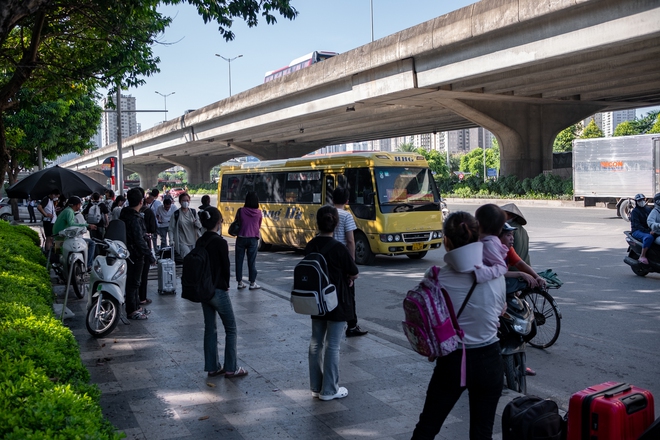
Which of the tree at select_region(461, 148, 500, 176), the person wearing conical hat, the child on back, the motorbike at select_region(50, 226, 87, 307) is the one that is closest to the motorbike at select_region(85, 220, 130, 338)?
the motorbike at select_region(50, 226, 87, 307)

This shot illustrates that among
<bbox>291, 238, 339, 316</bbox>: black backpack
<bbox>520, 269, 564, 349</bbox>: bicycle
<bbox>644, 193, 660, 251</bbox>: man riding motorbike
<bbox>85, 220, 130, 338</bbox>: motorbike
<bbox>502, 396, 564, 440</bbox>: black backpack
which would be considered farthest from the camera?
<bbox>644, 193, 660, 251</bbox>: man riding motorbike

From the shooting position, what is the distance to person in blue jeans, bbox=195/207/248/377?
Answer: 5.84 metres

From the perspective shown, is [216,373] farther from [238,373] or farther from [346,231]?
[346,231]

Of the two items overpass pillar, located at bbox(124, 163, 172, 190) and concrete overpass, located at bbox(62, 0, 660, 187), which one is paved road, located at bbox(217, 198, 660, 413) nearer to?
concrete overpass, located at bbox(62, 0, 660, 187)

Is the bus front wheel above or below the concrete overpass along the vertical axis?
below

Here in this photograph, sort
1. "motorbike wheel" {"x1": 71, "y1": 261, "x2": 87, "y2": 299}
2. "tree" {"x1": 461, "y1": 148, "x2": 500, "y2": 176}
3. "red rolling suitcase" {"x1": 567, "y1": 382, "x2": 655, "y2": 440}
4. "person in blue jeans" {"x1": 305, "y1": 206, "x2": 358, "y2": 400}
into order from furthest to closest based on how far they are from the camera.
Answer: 1. "tree" {"x1": 461, "y1": 148, "x2": 500, "y2": 176}
2. "motorbike wheel" {"x1": 71, "y1": 261, "x2": 87, "y2": 299}
3. "person in blue jeans" {"x1": 305, "y1": 206, "x2": 358, "y2": 400}
4. "red rolling suitcase" {"x1": 567, "y1": 382, "x2": 655, "y2": 440}

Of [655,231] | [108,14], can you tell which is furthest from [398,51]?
[655,231]

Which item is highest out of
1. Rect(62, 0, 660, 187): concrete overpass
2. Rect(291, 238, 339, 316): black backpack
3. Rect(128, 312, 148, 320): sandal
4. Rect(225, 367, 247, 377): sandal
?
Rect(62, 0, 660, 187): concrete overpass

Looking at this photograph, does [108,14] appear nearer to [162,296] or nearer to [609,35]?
[162,296]

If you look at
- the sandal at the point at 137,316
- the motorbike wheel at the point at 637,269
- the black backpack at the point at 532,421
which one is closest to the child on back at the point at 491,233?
the black backpack at the point at 532,421

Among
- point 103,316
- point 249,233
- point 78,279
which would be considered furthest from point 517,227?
point 78,279

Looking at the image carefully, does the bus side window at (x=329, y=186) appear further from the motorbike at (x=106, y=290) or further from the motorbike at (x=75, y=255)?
the motorbike at (x=106, y=290)

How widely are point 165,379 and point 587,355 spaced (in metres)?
4.36

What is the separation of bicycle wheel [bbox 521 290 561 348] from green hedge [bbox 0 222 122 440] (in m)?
4.62
